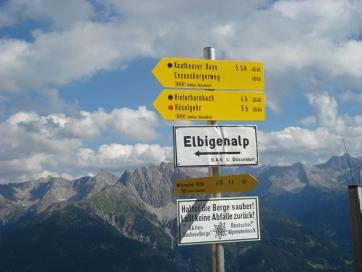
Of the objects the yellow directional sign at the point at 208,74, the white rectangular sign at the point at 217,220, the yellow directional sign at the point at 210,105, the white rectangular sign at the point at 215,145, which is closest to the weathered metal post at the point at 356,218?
the white rectangular sign at the point at 217,220

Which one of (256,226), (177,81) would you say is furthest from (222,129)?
(256,226)

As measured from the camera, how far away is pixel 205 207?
10.0 metres

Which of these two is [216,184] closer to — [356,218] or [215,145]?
[215,145]

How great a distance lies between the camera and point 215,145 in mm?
10391

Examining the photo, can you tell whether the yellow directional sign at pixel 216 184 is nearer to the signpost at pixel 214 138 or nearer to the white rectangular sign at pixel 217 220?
the signpost at pixel 214 138

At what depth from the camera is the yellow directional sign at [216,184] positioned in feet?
32.1

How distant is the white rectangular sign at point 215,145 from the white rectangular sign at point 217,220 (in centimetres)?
82

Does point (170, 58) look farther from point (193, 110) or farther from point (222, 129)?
point (222, 129)

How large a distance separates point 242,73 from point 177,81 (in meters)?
1.54

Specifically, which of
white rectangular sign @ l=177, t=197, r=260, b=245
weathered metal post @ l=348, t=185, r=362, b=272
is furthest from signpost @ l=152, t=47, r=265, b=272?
weathered metal post @ l=348, t=185, r=362, b=272

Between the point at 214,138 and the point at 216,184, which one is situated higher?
the point at 214,138

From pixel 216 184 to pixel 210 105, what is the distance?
5.74 feet

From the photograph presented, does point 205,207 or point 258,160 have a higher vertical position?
point 258,160

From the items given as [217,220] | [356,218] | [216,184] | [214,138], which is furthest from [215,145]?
[356,218]
